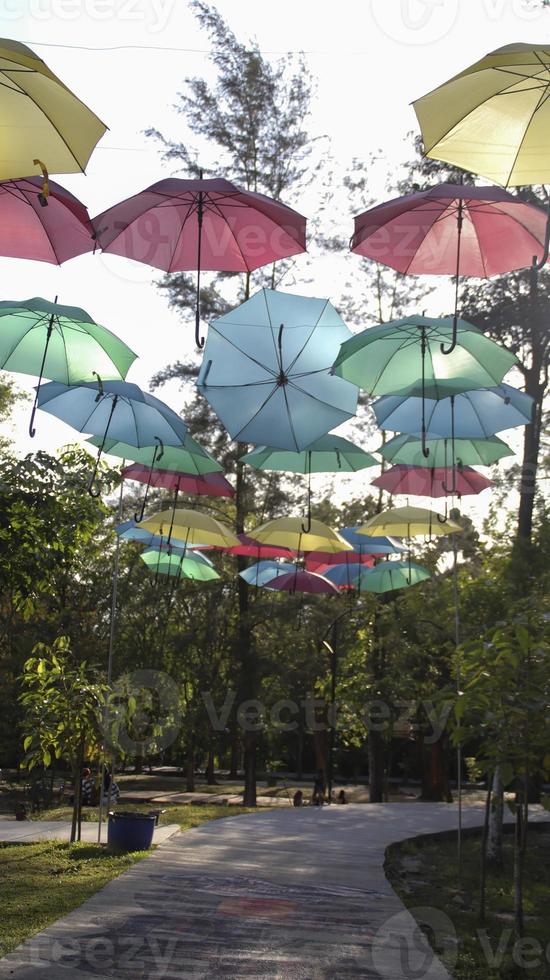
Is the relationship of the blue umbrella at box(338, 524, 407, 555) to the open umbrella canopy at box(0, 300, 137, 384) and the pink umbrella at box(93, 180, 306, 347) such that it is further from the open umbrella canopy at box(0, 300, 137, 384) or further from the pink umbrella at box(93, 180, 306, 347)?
the pink umbrella at box(93, 180, 306, 347)

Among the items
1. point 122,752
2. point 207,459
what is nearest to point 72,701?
point 122,752

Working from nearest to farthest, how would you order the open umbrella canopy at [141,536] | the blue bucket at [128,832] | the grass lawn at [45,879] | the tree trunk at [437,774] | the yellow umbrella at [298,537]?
the grass lawn at [45,879]
the blue bucket at [128,832]
the yellow umbrella at [298,537]
the open umbrella canopy at [141,536]
the tree trunk at [437,774]

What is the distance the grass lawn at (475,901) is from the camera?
A: 6.93m

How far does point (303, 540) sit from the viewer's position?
1401cm

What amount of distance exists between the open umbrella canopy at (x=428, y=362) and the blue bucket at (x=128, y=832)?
548 cm

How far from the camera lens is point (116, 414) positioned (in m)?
10.0

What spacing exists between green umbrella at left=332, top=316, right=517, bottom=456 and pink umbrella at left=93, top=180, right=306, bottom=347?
1.07m

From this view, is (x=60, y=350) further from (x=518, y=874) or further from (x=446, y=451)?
(x=518, y=874)

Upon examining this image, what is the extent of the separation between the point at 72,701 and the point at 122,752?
1.29 meters

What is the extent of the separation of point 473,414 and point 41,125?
222 inches

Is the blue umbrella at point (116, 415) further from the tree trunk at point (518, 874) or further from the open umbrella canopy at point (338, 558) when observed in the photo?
the open umbrella canopy at point (338, 558)

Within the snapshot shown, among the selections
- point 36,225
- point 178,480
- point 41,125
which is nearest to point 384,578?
point 178,480

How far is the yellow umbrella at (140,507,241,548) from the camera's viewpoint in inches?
526

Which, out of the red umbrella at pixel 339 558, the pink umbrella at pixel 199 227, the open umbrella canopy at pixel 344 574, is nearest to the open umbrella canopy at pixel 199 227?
the pink umbrella at pixel 199 227
